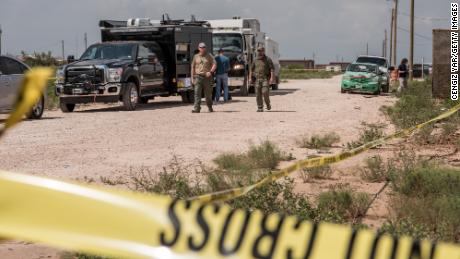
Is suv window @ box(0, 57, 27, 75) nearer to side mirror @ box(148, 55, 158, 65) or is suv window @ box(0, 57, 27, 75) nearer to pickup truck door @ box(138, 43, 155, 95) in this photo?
pickup truck door @ box(138, 43, 155, 95)

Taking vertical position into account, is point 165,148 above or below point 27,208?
below

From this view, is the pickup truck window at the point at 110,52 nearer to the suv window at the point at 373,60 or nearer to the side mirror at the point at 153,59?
the side mirror at the point at 153,59

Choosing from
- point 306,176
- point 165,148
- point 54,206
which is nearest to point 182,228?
point 54,206

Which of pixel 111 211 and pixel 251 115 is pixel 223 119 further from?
pixel 111 211

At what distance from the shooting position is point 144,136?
13.3 metres

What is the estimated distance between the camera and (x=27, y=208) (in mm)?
1850

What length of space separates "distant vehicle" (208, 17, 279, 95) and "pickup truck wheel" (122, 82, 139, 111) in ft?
25.0

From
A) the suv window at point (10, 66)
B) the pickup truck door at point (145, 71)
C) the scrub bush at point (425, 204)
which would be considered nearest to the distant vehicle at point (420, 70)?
the pickup truck door at point (145, 71)

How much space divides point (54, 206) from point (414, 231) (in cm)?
306

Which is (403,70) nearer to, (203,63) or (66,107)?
(203,63)

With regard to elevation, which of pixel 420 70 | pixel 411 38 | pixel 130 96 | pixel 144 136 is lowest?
pixel 420 70

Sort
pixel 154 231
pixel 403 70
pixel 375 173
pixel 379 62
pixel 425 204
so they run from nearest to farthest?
pixel 154 231 < pixel 425 204 < pixel 375 173 < pixel 403 70 < pixel 379 62

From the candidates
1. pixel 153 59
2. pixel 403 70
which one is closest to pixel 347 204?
pixel 153 59

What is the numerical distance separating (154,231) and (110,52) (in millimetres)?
19203
